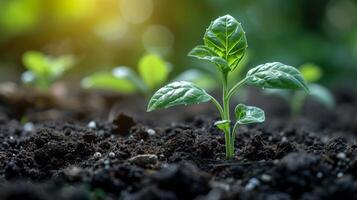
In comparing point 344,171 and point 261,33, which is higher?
point 261,33

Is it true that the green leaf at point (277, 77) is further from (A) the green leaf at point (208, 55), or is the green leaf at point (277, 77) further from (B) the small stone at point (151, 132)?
(B) the small stone at point (151, 132)

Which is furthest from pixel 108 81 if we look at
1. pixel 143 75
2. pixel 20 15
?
pixel 20 15

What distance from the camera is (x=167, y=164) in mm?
1889

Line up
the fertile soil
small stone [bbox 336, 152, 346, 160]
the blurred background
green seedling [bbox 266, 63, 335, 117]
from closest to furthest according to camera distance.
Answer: the fertile soil < small stone [bbox 336, 152, 346, 160] < green seedling [bbox 266, 63, 335, 117] < the blurred background

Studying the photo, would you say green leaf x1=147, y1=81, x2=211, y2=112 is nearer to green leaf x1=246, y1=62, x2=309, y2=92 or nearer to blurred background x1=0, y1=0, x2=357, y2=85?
green leaf x1=246, y1=62, x2=309, y2=92

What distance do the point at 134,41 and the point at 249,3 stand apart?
4.54ft

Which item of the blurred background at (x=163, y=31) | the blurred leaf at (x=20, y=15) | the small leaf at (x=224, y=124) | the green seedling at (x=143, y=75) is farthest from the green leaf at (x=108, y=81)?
the blurred leaf at (x=20, y=15)

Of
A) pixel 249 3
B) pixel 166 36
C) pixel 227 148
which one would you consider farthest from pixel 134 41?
pixel 227 148

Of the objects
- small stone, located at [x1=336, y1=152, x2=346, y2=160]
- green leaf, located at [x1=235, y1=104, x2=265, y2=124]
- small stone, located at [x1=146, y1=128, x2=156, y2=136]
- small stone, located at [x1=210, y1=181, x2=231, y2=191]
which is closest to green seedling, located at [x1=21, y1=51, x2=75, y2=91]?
small stone, located at [x1=146, y1=128, x2=156, y2=136]

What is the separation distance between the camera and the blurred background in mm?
5656

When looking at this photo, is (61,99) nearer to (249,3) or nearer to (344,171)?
(344,171)

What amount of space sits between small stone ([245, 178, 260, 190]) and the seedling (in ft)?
0.75

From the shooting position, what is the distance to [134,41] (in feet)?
19.5

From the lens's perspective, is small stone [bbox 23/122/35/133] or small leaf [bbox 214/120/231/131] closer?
small leaf [bbox 214/120/231/131]
